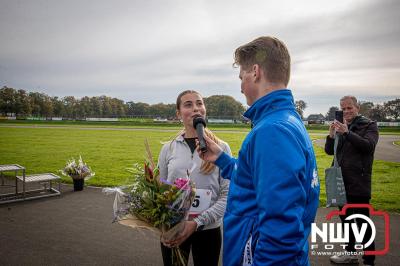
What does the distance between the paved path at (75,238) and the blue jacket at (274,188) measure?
2.70m

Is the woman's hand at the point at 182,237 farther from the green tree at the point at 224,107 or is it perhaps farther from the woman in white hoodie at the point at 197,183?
the green tree at the point at 224,107

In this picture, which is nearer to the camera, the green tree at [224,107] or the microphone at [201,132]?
the microphone at [201,132]

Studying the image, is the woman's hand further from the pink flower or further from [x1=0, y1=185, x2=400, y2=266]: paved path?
[x1=0, y1=185, x2=400, y2=266]: paved path

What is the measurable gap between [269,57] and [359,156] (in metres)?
4.00

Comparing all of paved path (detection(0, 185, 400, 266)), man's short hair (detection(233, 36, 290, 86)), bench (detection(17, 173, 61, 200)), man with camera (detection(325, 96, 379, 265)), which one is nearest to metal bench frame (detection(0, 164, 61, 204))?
bench (detection(17, 173, 61, 200))

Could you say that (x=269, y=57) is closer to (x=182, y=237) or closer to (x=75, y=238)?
(x=182, y=237)

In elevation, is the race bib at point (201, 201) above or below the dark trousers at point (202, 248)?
above

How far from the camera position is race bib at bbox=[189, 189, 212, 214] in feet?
11.1

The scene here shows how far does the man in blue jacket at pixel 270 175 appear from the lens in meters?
1.65

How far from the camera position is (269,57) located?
1973 millimetres

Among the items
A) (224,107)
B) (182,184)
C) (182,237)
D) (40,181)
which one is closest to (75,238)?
(40,181)

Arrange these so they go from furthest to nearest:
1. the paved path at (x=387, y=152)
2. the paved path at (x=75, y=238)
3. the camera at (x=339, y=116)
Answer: the paved path at (x=387, y=152)
the paved path at (x=75, y=238)
the camera at (x=339, y=116)

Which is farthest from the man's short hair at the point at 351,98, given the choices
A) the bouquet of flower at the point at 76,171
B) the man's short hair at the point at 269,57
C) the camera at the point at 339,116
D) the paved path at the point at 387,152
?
the paved path at the point at 387,152

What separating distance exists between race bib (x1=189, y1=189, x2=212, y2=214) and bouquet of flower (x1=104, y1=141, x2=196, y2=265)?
1.64ft
